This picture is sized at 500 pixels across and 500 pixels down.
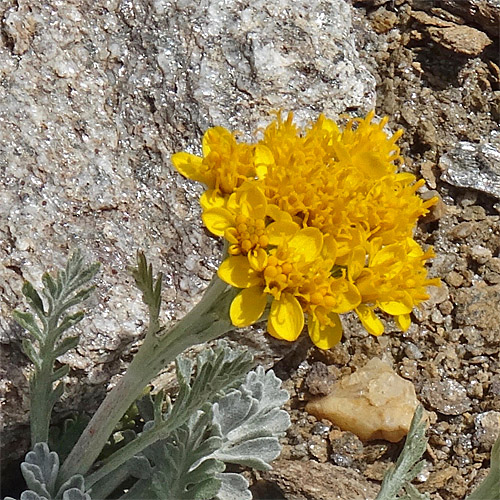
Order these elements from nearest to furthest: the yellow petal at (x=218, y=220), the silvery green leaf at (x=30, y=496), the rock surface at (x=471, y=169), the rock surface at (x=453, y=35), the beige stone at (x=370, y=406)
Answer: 1. the yellow petal at (x=218, y=220)
2. the silvery green leaf at (x=30, y=496)
3. the beige stone at (x=370, y=406)
4. the rock surface at (x=471, y=169)
5. the rock surface at (x=453, y=35)

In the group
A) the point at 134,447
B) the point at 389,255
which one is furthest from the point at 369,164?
the point at 134,447

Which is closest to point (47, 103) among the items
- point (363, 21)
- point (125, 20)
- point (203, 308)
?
point (125, 20)

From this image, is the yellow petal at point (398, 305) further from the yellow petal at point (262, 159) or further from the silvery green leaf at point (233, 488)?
the silvery green leaf at point (233, 488)

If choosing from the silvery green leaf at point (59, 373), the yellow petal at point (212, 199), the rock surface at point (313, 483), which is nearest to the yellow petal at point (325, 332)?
the yellow petal at point (212, 199)

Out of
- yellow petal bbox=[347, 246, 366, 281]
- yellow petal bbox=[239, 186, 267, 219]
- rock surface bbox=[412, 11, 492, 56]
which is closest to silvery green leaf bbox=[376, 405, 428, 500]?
yellow petal bbox=[347, 246, 366, 281]

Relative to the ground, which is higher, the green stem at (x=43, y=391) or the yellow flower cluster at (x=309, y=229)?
the yellow flower cluster at (x=309, y=229)

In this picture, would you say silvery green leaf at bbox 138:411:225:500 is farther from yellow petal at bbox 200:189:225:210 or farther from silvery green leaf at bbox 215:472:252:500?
yellow petal at bbox 200:189:225:210

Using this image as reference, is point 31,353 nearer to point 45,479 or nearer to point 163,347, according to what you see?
point 45,479
